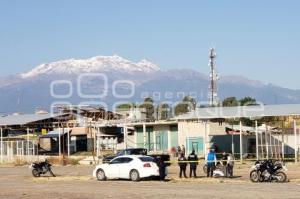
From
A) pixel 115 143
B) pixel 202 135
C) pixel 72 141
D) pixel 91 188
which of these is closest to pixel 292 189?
pixel 91 188

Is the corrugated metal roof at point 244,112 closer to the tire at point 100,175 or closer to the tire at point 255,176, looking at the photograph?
the tire at point 100,175

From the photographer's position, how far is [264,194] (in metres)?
24.0

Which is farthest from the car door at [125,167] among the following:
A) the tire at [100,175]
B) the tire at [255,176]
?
the tire at [255,176]

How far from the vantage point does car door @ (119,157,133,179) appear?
110 ft

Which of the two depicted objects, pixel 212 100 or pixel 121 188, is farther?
pixel 212 100

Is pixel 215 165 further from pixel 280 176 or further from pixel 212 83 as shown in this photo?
pixel 212 83

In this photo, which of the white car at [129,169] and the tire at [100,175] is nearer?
the white car at [129,169]

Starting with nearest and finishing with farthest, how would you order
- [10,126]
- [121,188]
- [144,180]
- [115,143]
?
[121,188]
[144,180]
[115,143]
[10,126]

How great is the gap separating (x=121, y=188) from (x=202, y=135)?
1275 inches

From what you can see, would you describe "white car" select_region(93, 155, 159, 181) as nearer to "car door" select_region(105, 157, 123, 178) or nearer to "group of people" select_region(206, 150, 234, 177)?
"car door" select_region(105, 157, 123, 178)

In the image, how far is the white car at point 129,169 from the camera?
3294 cm

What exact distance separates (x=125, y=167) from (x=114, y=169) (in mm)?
802

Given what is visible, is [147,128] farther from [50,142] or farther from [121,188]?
[121,188]

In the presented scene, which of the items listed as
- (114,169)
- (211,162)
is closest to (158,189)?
(114,169)
